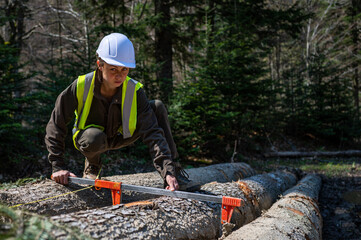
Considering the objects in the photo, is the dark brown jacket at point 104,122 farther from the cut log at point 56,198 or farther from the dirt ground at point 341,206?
the dirt ground at point 341,206

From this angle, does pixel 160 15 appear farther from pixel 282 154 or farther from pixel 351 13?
pixel 351 13

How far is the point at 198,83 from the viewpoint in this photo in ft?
26.2

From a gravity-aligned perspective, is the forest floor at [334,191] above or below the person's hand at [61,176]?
below

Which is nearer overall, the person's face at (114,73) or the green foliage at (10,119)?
the person's face at (114,73)

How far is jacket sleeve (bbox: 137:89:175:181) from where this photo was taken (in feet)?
8.61

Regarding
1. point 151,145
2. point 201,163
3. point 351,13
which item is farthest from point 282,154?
point 351,13

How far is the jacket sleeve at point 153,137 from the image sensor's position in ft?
8.61

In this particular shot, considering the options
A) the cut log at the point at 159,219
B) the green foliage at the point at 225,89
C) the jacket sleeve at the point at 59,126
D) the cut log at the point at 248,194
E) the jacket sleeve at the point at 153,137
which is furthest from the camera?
the green foliage at the point at 225,89

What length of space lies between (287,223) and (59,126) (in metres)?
2.52

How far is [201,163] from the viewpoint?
324 inches

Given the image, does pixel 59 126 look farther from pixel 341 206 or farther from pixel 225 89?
pixel 225 89

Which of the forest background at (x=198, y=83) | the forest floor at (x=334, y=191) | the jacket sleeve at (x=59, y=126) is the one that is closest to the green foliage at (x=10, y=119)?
the forest background at (x=198, y=83)

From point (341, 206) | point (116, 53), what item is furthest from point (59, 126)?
point (341, 206)

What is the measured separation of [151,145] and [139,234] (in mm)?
1068
